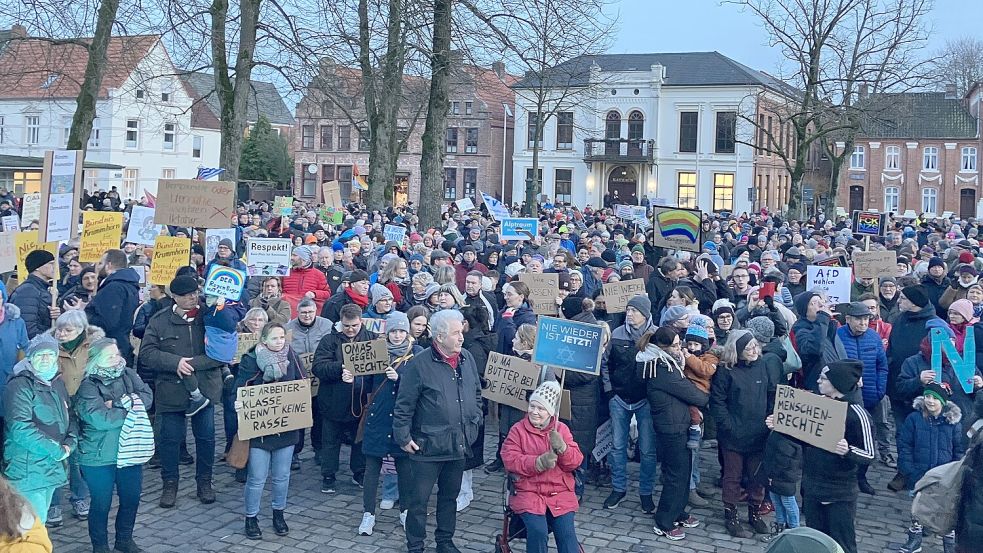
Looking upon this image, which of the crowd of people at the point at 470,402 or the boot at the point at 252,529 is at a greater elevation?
the crowd of people at the point at 470,402

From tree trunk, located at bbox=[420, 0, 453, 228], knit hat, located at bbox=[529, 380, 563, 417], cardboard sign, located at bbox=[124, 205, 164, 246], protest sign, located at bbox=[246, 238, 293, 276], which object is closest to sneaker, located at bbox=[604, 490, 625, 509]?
knit hat, located at bbox=[529, 380, 563, 417]

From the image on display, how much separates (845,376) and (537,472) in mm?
2248

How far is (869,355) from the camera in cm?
909

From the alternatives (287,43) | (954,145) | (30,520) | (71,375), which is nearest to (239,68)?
(287,43)

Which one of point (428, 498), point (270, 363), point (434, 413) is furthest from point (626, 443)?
point (270, 363)

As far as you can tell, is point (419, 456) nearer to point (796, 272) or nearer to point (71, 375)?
point (71, 375)

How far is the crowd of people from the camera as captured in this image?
6.62 metres

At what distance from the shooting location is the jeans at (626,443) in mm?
8344

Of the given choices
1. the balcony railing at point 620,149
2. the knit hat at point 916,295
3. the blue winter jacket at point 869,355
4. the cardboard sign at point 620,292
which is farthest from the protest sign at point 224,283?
the balcony railing at point 620,149

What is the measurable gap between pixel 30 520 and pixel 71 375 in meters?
3.60

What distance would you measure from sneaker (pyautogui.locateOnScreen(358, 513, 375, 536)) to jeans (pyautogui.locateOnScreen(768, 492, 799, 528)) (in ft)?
10.1

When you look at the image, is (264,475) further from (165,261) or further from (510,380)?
(165,261)

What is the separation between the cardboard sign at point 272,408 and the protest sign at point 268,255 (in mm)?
4502

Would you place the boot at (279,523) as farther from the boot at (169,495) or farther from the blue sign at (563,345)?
the blue sign at (563,345)
